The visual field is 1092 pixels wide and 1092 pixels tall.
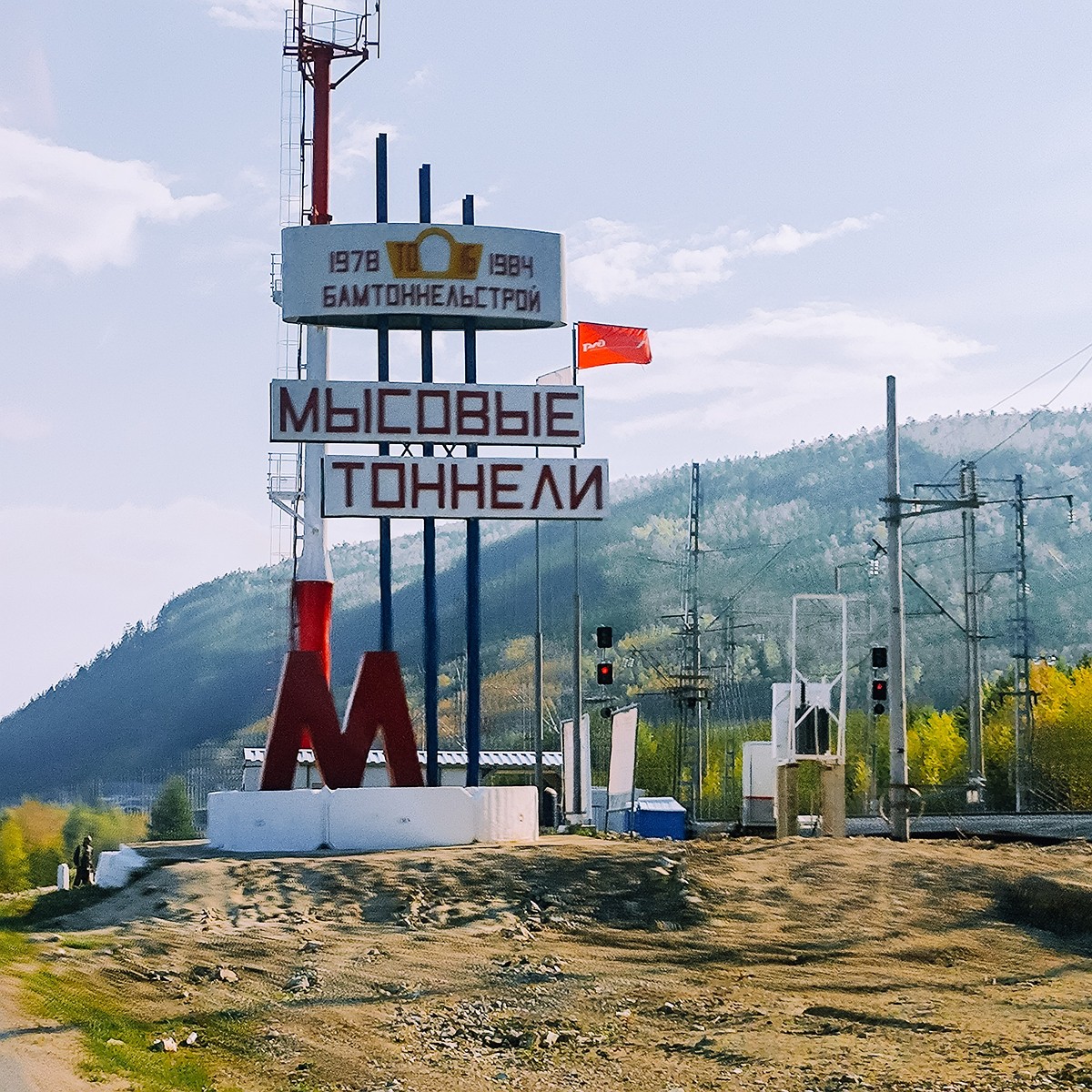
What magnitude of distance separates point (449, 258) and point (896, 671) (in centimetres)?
1205

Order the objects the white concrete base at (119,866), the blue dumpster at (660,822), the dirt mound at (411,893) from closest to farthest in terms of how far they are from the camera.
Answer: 1. the dirt mound at (411,893)
2. the white concrete base at (119,866)
3. the blue dumpster at (660,822)

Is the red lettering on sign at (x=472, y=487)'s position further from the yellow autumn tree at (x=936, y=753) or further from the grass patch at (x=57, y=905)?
the yellow autumn tree at (x=936, y=753)

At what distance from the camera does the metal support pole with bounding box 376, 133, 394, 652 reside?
1410 inches

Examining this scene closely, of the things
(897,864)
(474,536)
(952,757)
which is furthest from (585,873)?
(952,757)

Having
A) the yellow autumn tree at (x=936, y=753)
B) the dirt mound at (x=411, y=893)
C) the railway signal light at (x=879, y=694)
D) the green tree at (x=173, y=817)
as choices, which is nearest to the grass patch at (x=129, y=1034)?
the dirt mound at (x=411, y=893)

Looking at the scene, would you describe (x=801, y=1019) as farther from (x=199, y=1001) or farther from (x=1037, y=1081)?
(x=199, y=1001)

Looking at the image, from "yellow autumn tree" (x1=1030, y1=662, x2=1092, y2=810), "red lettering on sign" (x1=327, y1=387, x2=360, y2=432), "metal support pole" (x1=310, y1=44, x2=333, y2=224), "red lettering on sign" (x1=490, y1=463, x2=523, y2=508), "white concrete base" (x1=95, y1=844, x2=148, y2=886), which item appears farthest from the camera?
"yellow autumn tree" (x1=1030, y1=662, x2=1092, y2=810)

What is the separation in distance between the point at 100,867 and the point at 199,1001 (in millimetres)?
14137

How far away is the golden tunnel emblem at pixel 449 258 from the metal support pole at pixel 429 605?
24.9 inches

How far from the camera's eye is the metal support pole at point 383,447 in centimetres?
3581

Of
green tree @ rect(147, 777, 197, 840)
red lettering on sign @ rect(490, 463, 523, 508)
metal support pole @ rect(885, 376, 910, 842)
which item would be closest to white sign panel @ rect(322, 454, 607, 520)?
red lettering on sign @ rect(490, 463, 523, 508)

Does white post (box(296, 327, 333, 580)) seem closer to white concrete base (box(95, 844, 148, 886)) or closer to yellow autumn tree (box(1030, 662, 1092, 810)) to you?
white concrete base (box(95, 844, 148, 886))

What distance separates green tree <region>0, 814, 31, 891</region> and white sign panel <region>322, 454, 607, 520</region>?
73514 millimetres

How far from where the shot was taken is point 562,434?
119ft
